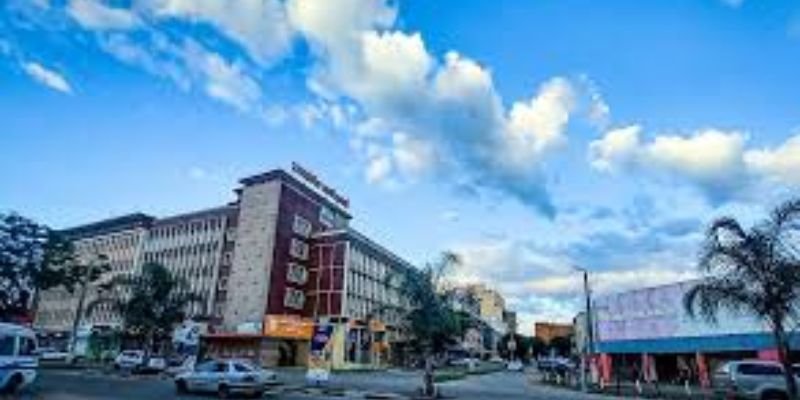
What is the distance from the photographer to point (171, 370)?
5412cm

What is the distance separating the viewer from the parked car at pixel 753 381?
97.9 feet

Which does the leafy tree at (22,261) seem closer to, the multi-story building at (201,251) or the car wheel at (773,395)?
the multi-story building at (201,251)

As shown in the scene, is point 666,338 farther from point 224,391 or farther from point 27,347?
point 27,347

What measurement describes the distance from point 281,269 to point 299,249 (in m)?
4.75

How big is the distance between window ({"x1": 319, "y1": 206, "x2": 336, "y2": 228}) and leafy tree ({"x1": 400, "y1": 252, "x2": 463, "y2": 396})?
5646 centimetres

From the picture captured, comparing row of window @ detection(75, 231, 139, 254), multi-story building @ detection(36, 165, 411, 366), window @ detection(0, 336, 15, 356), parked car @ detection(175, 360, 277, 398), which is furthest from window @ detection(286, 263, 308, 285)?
window @ detection(0, 336, 15, 356)

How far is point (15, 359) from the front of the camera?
27.2m

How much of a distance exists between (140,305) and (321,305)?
28925 millimetres

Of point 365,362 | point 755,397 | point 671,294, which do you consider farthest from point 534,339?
point 755,397

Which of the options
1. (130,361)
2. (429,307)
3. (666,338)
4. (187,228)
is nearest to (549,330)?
(187,228)

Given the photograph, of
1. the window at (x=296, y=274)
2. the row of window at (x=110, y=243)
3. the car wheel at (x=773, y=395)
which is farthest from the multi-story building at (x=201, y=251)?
the car wheel at (x=773, y=395)

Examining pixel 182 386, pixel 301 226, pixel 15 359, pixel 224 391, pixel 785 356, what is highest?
pixel 301 226

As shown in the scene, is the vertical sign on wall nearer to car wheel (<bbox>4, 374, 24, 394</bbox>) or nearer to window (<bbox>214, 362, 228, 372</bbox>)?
window (<bbox>214, 362, 228, 372</bbox>)

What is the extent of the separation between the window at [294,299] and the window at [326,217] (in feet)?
36.5
